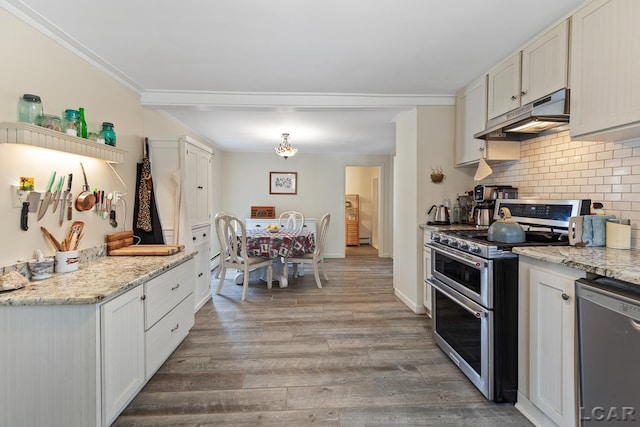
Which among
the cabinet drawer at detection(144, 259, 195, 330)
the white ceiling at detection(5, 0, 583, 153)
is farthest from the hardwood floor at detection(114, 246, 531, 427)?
the white ceiling at detection(5, 0, 583, 153)

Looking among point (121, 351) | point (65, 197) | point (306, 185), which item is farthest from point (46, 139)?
point (306, 185)

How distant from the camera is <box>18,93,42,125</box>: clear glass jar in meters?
1.65

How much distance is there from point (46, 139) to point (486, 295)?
8.65ft

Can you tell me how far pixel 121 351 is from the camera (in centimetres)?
157

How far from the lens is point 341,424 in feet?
5.38

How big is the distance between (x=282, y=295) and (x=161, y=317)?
1.97 m

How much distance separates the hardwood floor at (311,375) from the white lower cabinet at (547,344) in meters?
0.21

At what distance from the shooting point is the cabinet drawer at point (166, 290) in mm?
1854

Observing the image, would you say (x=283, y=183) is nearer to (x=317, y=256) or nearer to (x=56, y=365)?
(x=317, y=256)

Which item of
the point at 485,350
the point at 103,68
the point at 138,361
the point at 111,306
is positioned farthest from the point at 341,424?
the point at 103,68

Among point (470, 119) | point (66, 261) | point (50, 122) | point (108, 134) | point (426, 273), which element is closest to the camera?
point (50, 122)

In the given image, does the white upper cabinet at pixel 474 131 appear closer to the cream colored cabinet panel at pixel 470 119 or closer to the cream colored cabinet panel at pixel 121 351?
the cream colored cabinet panel at pixel 470 119

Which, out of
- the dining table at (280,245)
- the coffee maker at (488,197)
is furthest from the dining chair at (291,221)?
the coffee maker at (488,197)

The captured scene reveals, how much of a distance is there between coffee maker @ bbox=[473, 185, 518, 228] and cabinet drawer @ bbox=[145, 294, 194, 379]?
269 centimetres
